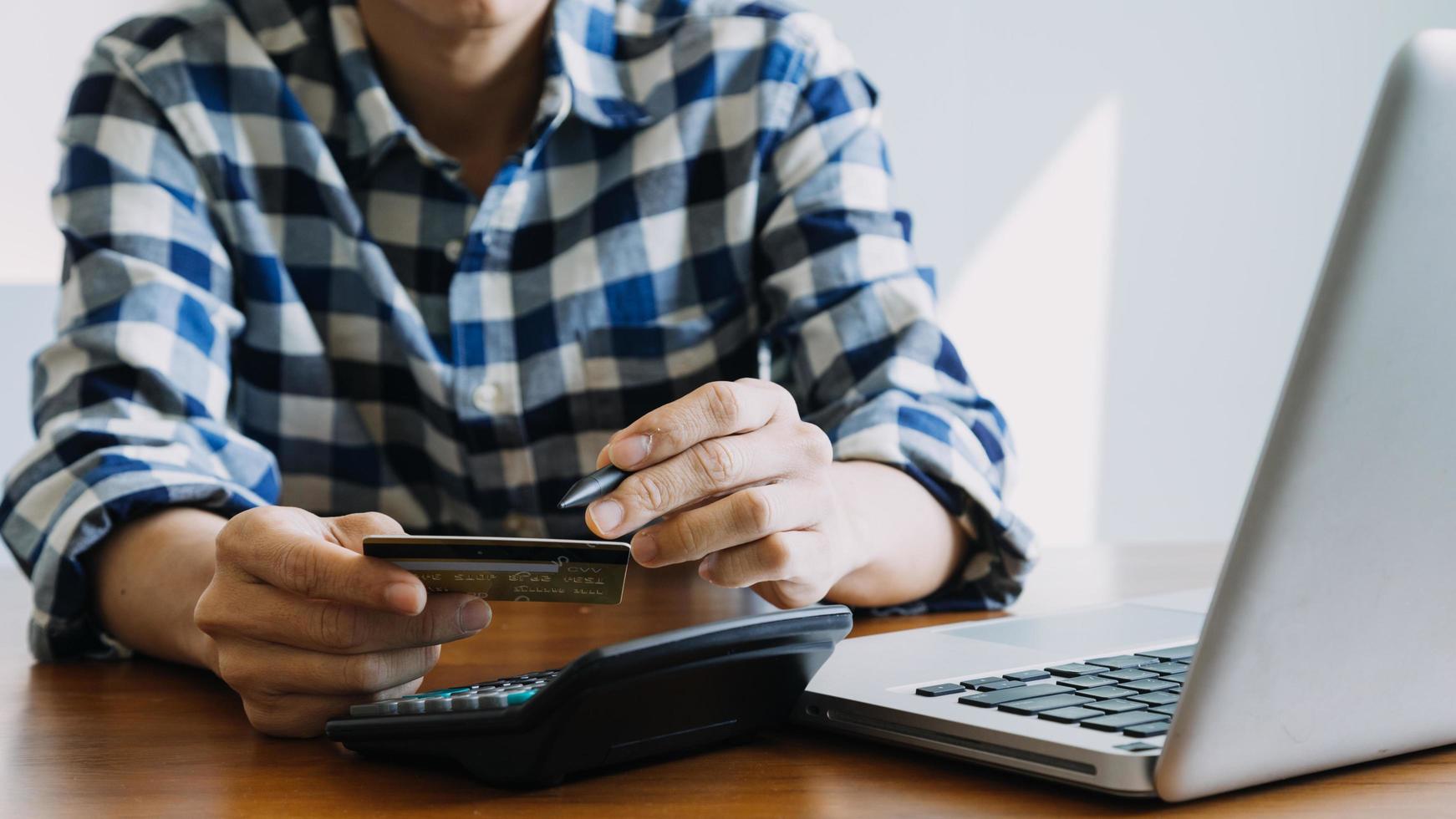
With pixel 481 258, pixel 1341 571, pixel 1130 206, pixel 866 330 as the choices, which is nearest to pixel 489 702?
pixel 1341 571

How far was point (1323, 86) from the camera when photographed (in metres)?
2.75

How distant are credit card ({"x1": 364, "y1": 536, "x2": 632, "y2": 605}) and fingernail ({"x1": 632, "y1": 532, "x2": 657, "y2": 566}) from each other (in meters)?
0.07

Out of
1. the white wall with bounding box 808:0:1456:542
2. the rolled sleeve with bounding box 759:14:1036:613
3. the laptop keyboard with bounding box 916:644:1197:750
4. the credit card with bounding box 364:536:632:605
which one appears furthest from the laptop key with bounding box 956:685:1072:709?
the white wall with bounding box 808:0:1456:542

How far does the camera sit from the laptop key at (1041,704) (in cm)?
43

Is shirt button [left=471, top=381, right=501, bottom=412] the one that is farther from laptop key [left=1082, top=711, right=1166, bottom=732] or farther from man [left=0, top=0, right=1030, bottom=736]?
laptop key [left=1082, top=711, right=1166, bottom=732]

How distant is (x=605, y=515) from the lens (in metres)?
0.50

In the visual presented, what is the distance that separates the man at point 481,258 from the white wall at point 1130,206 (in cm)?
166

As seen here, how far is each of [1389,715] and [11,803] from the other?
475mm

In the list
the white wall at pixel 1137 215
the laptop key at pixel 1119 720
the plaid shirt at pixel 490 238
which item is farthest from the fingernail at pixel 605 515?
the white wall at pixel 1137 215

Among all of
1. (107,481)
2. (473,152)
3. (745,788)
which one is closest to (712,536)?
(745,788)

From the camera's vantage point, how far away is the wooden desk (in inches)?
15.7

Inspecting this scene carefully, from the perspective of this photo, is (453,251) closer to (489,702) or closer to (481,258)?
(481,258)

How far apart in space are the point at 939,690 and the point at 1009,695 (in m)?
0.03

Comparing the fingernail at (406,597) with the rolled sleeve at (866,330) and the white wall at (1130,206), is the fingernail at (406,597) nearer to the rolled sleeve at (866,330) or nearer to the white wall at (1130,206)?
the rolled sleeve at (866,330)
